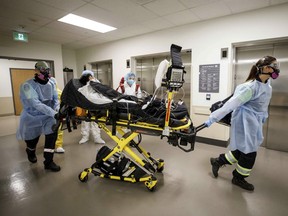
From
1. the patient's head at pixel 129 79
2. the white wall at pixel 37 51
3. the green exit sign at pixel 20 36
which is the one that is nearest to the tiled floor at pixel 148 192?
the patient's head at pixel 129 79

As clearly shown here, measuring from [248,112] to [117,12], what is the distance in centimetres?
292

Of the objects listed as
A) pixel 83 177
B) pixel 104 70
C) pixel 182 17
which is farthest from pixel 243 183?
pixel 104 70

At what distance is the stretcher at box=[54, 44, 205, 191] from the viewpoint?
1.78 m

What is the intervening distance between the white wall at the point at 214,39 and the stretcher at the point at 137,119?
2.00m

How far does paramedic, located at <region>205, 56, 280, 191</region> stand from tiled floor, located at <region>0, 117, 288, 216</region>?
317 mm

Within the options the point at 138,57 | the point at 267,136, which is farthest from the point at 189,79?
the point at 267,136

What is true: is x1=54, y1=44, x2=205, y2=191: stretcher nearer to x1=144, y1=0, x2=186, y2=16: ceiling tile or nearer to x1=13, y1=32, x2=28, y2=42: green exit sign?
x1=144, y1=0, x2=186, y2=16: ceiling tile

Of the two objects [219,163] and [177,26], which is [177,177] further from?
[177,26]

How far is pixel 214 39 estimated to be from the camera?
3.64 m

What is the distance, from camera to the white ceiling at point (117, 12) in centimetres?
295

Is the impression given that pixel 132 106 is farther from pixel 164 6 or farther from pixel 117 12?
pixel 117 12

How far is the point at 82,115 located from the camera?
7.82 ft

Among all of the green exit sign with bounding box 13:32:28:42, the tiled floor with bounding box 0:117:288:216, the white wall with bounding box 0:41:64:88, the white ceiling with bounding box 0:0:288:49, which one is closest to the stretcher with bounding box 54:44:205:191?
the tiled floor with bounding box 0:117:288:216

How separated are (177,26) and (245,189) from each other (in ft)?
11.7
